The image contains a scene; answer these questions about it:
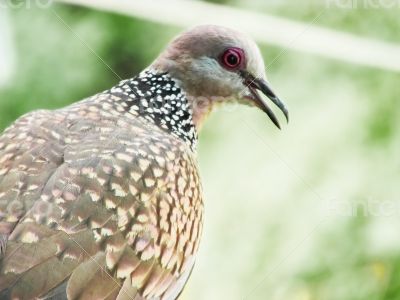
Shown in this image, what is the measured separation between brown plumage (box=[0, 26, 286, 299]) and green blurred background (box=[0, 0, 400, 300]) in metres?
0.60

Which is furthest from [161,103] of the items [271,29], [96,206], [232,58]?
[96,206]

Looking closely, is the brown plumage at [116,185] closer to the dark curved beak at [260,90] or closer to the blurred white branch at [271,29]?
the dark curved beak at [260,90]

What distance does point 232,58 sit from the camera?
5727 mm

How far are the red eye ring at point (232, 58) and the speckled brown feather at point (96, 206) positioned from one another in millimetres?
520

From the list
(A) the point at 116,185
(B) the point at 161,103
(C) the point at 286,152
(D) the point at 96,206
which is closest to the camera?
(D) the point at 96,206

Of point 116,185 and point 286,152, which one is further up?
Result: point 286,152

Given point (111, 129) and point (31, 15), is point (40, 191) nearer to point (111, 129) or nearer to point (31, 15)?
point (111, 129)

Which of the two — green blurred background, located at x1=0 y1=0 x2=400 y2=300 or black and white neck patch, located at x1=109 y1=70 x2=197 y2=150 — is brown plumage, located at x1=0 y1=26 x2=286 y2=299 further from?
green blurred background, located at x1=0 y1=0 x2=400 y2=300

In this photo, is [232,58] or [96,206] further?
[232,58]

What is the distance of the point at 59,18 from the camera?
23.7 ft

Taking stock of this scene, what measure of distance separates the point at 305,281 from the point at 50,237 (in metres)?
1.90

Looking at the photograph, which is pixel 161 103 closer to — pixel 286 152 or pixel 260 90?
pixel 260 90

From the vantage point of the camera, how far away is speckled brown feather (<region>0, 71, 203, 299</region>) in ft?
14.4

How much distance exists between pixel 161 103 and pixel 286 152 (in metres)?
1.03
